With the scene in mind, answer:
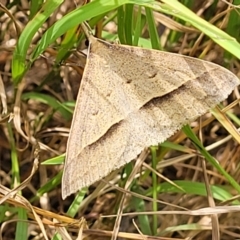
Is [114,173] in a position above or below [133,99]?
below

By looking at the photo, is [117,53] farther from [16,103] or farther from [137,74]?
[16,103]

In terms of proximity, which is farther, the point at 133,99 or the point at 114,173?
the point at 114,173

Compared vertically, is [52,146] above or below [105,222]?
above

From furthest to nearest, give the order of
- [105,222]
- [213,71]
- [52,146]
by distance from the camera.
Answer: [52,146] → [105,222] → [213,71]

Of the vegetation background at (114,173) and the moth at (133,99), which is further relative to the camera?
the vegetation background at (114,173)

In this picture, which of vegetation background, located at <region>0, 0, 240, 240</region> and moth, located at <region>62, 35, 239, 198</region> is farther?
vegetation background, located at <region>0, 0, 240, 240</region>

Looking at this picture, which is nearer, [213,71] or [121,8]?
[213,71]

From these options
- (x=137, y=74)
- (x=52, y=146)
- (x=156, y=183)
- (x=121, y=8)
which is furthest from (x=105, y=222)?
(x=121, y=8)

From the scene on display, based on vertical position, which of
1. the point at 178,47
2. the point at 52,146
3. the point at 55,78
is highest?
the point at 178,47
